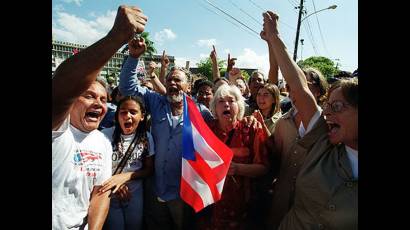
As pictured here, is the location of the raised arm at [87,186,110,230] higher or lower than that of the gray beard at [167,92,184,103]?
lower

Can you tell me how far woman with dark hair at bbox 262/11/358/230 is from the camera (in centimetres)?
186

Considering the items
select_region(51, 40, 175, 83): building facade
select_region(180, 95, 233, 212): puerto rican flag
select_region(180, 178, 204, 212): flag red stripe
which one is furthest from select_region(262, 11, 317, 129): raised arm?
select_region(51, 40, 175, 83): building facade

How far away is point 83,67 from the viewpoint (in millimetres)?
1148

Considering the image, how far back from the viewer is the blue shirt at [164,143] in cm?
336

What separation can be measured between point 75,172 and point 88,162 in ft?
0.51

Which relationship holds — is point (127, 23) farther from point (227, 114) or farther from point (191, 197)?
point (227, 114)

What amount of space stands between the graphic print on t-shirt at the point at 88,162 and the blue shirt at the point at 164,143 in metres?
1.16

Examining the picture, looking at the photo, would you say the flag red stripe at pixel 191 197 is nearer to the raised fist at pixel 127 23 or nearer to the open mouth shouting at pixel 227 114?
the open mouth shouting at pixel 227 114

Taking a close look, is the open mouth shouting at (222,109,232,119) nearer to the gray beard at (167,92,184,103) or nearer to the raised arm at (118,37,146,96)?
the gray beard at (167,92,184,103)

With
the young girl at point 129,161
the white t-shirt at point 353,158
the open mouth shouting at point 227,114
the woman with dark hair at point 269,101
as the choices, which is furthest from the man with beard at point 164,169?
the white t-shirt at point 353,158

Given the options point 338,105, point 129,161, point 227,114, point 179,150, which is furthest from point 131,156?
point 338,105

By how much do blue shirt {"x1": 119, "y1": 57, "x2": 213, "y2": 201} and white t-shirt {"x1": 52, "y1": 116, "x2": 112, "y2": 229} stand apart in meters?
1.04

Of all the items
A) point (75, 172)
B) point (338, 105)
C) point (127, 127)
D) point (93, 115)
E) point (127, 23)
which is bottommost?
point (75, 172)
